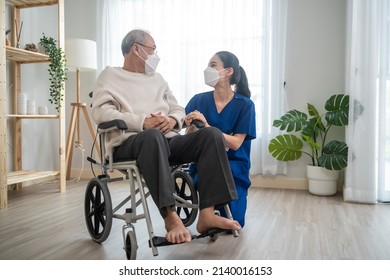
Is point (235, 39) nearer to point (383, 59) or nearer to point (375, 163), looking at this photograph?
point (383, 59)

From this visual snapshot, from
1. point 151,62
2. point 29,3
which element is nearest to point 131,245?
point 151,62

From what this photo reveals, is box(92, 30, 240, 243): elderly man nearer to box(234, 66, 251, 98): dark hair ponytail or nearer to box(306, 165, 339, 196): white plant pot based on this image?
box(234, 66, 251, 98): dark hair ponytail

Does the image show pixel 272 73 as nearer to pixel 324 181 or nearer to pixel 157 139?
pixel 324 181

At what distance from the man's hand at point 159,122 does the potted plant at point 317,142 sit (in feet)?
5.26

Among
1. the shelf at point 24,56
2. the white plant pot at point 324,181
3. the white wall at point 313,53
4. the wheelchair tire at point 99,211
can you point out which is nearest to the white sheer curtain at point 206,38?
the white wall at point 313,53

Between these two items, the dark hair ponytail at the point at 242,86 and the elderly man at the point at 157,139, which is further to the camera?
the dark hair ponytail at the point at 242,86

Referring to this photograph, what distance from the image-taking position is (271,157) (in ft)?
11.3

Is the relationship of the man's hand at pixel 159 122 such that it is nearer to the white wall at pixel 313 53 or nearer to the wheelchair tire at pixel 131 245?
the wheelchair tire at pixel 131 245

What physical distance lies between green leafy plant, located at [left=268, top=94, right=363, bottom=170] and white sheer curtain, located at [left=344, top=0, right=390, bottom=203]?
0.19m

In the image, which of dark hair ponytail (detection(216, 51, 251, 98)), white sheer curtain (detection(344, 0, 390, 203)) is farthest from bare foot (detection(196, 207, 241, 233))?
white sheer curtain (detection(344, 0, 390, 203))

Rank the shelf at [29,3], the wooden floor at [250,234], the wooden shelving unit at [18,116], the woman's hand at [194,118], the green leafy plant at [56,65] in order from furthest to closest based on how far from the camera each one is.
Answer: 1. the shelf at [29,3]
2. the green leafy plant at [56,65]
3. the wooden shelving unit at [18,116]
4. the woman's hand at [194,118]
5. the wooden floor at [250,234]

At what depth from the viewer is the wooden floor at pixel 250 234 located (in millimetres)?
1739

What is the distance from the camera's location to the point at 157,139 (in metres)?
1.56
